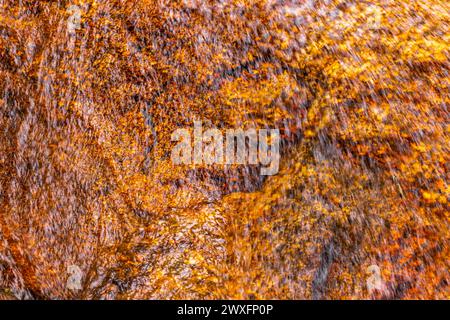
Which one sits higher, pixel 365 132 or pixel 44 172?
pixel 365 132

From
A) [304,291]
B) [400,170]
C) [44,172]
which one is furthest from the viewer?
[44,172]

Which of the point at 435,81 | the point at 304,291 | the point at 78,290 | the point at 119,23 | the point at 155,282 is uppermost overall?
the point at 435,81

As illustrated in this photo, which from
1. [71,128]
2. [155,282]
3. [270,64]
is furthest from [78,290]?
[270,64]

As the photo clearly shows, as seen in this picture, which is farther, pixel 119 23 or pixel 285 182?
pixel 119 23

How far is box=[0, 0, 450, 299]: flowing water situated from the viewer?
3834mm

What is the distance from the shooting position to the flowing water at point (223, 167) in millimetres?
3834

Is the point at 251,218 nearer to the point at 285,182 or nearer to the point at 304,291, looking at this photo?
the point at 285,182

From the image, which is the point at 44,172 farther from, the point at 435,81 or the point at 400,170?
the point at 435,81

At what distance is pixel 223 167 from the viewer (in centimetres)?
446

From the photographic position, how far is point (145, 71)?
4.61 m

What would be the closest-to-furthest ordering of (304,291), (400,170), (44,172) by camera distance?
(304,291), (400,170), (44,172)

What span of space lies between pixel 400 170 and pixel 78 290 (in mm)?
3217

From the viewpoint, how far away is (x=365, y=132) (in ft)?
13.4

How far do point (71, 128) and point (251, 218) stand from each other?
2093 mm
